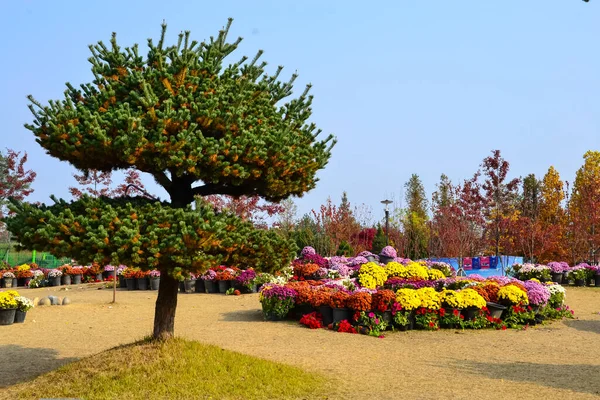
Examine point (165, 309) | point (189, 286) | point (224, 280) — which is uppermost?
point (224, 280)

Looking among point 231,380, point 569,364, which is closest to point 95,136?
point 231,380

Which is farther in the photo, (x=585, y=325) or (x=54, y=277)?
(x=54, y=277)

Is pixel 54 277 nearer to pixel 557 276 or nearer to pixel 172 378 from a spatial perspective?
pixel 557 276

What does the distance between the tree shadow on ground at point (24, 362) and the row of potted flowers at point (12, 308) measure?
110 inches

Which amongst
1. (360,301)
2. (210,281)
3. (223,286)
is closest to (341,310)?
(360,301)

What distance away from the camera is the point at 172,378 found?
712 centimetres

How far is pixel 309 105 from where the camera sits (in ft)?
27.2

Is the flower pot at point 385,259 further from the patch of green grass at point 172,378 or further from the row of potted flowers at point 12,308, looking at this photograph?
the patch of green grass at point 172,378

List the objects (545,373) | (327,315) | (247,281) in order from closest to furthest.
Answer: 1. (545,373)
2. (327,315)
3. (247,281)

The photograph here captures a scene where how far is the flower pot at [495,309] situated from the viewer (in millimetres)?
13195

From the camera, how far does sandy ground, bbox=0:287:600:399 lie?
25.3 ft

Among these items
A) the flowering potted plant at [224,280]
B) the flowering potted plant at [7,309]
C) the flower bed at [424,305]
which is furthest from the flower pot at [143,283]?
the flower bed at [424,305]

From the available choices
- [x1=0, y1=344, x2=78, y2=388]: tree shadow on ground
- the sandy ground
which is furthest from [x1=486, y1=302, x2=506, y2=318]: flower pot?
[x1=0, y1=344, x2=78, y2=388]: tree shadow on ground

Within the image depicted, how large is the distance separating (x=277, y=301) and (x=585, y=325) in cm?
702
